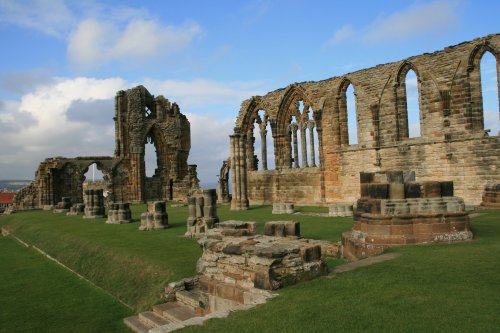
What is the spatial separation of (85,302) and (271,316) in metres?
5.07

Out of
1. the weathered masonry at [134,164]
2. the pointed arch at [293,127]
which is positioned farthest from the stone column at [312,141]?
the weathered masonry at [134,164]

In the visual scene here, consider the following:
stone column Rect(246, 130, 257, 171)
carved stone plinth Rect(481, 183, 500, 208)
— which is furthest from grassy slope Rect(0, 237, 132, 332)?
stone column Rect(246, 130, 257, 171)

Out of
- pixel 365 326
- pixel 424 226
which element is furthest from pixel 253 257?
pixel 424 226

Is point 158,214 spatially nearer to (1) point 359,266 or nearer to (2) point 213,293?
(2) point 213,293

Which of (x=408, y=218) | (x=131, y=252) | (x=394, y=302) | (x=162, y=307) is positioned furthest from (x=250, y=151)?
(x=394, y=302)

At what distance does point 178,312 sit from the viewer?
6.88 metres

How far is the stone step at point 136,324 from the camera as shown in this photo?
261 inches

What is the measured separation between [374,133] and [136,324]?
13.8 meters

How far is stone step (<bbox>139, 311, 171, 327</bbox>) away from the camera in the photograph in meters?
6.67

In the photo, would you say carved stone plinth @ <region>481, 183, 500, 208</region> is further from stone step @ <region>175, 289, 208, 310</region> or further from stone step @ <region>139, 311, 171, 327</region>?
stone step @ <region>139, 311, 171, 327</region>

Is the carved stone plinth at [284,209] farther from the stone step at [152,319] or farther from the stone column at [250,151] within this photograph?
the stone step at [152,319]

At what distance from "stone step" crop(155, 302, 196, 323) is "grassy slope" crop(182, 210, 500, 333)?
1.98 metres

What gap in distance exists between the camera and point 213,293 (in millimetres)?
6555

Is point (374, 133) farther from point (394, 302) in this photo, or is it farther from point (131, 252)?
point (394, 302)
